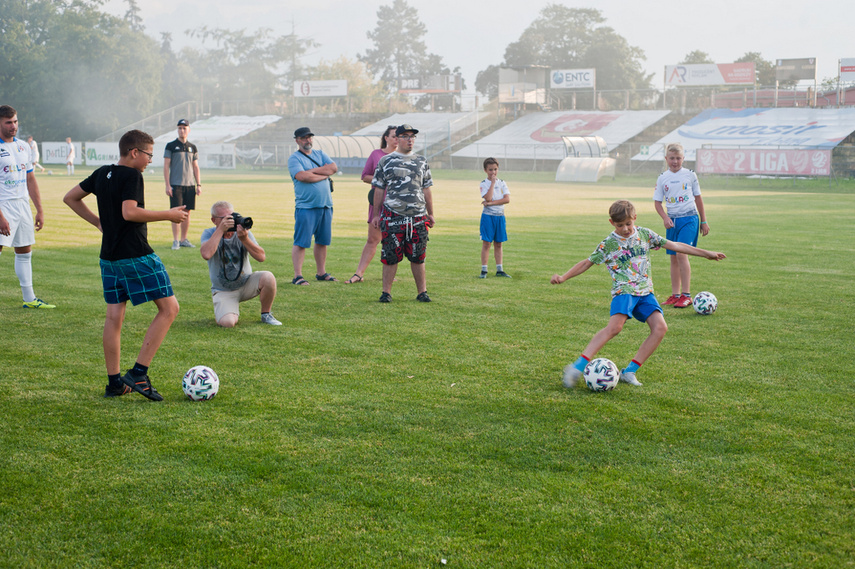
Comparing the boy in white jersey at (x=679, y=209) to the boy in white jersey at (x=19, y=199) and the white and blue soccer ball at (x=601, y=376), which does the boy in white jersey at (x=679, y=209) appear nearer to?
the white and blue soccer ball at (x=601, y=376)

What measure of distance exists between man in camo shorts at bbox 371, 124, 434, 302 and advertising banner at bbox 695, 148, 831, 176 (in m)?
31.2

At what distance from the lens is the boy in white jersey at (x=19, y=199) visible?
8.24 meters

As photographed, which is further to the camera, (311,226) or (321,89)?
(321,89)

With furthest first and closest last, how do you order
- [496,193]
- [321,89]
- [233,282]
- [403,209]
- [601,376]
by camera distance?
[321,89]
[496,193]
[403,209]
[233,282]
[601,376]

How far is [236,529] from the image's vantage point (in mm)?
3619

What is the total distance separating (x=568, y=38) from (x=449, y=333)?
94023 mm

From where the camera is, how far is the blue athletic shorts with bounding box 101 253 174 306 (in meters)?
5.26

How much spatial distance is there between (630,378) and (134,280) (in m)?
3.73

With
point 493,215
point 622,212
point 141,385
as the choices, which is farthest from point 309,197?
Answer: point 622,212

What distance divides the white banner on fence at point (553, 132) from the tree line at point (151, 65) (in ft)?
45.7

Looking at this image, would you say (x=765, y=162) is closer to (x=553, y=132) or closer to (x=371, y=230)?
(x=553, y=132)

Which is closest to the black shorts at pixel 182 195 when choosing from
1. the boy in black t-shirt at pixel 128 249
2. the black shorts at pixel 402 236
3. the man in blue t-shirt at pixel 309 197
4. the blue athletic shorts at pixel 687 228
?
the man in blue t-shirt at pixel 309 197

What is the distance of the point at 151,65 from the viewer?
76312 mm

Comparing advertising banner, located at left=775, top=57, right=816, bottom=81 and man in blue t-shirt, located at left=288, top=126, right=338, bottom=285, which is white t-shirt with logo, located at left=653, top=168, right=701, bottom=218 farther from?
advertising banner, located at left=775, top=57, right=816, bottom=81
